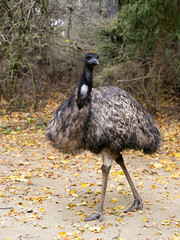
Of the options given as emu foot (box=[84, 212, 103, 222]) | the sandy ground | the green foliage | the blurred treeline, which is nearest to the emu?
emu foot (box=[84, 212, 103, 222])

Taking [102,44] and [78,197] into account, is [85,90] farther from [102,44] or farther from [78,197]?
[102,44]

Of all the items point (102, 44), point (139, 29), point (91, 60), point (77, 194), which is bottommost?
point (77, 194)

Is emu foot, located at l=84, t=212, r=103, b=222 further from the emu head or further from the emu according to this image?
the emu head

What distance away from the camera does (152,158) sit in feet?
29.6

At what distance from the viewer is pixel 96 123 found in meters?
4.84

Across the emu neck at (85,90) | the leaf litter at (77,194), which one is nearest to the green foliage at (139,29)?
the leaf litter at (77,194)

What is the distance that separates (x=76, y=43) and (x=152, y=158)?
21.9ft

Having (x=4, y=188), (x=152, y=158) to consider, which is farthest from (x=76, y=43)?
(x=4, y=188)

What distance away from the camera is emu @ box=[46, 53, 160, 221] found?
4.79 meters

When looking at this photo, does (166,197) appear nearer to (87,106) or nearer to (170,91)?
(87,106)

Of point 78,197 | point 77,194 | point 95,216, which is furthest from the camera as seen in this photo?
point 77,194

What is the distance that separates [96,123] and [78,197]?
6.15 feet

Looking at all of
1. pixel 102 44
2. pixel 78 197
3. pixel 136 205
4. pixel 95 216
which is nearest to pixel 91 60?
pixel 95 216

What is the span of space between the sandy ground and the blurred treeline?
3934 mm
